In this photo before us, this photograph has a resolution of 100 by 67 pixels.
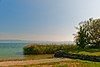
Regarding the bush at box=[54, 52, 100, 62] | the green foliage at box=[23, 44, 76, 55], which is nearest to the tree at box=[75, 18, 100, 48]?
the green foliage at box=[23, 44, 76, 55]

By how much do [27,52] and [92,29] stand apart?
54.3 ft

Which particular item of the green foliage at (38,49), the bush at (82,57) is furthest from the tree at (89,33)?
the bush at (82,57)

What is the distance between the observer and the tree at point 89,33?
200 ft

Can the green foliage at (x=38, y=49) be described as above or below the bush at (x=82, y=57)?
above

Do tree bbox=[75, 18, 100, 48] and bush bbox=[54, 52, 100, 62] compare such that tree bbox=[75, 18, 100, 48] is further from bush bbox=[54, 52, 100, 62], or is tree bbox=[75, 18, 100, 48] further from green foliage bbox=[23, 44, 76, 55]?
bush bbox=[54, 52, 100, 62]

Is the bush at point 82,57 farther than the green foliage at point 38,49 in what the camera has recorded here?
No

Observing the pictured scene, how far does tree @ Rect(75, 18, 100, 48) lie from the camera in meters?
60.9

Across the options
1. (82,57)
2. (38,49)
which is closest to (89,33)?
(38,49)

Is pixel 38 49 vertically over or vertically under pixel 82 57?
over

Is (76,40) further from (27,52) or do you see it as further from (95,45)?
(27,52)

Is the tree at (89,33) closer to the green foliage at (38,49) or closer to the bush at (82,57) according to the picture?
the green foliage at (38,49)

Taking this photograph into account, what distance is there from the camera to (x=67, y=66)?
88.2 feet

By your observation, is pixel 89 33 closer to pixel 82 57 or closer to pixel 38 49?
pixel 38 49

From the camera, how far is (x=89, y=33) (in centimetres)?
6184
